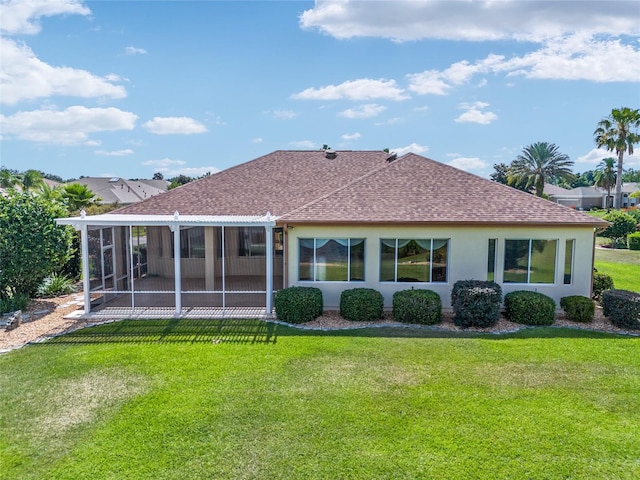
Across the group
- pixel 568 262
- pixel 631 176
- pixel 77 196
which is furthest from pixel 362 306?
pixel 631 176

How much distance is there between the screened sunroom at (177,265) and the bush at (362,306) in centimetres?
245

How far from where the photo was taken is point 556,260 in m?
14.2

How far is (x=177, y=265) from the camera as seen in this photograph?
43.3 ft

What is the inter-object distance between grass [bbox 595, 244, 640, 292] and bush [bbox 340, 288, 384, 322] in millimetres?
12791

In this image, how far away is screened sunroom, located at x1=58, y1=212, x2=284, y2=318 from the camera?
13156 mm

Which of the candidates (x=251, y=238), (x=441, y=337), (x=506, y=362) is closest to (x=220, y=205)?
(x=251, y=238)

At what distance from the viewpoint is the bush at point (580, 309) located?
1316 centimetres

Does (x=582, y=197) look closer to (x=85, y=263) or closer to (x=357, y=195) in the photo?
(x=357, y=195)

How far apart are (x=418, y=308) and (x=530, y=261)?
457 cm

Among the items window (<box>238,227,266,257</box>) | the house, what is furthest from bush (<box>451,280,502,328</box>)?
window (<box>238,227,266,257</box>)

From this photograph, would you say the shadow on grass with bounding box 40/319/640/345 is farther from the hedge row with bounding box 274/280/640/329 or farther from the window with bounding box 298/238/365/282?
the window with bounding box 298/238/365/282

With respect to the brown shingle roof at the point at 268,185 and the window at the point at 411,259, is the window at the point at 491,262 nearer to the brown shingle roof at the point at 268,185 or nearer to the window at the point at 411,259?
the window at the point at 411,259

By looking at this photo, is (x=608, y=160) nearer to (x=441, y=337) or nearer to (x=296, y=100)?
(x=296, y=100)

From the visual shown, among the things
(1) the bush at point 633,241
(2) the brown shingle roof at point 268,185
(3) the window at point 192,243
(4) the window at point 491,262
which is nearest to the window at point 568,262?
(4) the window at point 491,262
